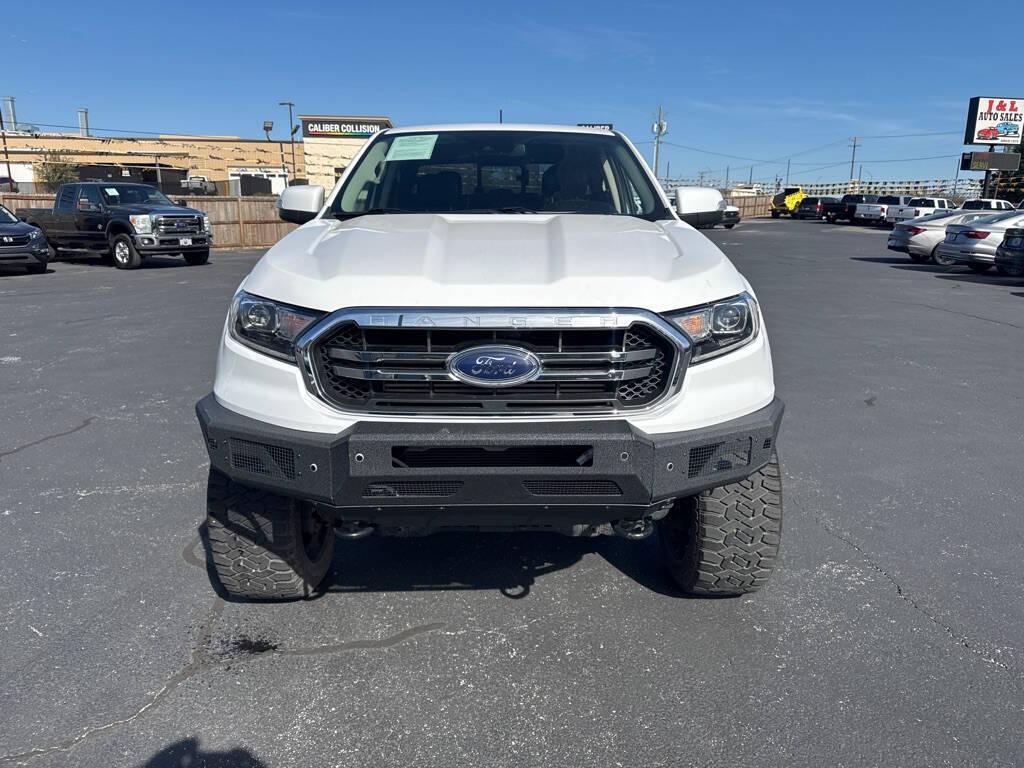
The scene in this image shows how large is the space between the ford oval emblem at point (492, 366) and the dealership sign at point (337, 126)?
145 ft

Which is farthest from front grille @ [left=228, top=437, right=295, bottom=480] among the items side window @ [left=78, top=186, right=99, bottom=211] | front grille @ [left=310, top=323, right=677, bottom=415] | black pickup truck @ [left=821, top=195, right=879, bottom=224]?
black pickup truck @ [left=821, top=195, right=879, bottom=224]

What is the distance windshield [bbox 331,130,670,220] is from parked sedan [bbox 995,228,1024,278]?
46.1ft

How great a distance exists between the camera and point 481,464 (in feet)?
7.84

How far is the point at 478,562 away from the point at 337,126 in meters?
44.5

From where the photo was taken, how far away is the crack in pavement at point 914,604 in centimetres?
276

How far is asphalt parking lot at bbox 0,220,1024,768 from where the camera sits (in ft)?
7.75

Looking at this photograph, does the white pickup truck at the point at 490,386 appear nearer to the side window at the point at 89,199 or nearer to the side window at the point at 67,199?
the side window at the point at 89,199

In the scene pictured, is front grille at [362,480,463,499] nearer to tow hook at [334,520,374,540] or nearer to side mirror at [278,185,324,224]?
tow hook at [334,520,374,540]

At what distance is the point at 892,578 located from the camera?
132 inches

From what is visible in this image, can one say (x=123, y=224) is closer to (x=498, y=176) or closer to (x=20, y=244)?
(x=20, y=244)

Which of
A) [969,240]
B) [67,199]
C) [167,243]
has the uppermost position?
[67,199]

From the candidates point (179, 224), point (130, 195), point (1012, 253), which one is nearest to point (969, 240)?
point (1012, 253)

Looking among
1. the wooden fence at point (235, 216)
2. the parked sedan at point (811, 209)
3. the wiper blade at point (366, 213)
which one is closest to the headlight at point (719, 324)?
the wiper blade at point (366, 213)

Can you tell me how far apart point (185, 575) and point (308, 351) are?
1535 millimetres
